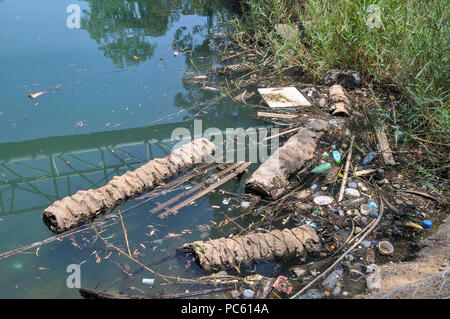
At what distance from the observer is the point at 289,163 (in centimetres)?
340

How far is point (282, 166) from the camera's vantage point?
3355 millimetres

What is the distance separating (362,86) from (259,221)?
3115 mm

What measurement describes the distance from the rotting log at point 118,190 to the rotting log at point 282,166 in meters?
0.69

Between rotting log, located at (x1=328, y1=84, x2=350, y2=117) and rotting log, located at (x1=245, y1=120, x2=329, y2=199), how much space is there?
29.4 inches

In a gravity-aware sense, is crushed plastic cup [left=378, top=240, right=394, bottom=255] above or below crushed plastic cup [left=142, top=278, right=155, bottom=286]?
above

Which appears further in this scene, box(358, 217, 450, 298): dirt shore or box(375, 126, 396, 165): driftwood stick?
box(375, 126, 396, 165): driftwood stick

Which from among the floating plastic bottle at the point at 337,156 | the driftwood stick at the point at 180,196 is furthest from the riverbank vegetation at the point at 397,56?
the driftwood stick at the point at 180,196

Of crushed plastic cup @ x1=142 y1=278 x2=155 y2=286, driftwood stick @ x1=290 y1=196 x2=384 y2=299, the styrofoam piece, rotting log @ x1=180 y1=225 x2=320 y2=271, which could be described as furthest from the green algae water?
driftwood stick @ x1=290 y1=196 x2=384 y2=299

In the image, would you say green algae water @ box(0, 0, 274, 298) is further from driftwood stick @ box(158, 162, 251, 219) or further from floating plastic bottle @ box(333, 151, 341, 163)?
floating plastic bottle @ box(333, 151, 341, 163)

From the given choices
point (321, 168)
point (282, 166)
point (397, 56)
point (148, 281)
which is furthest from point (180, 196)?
point (397, 56)

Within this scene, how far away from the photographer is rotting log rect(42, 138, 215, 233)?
2801 mm

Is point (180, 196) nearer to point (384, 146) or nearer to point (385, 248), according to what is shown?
point (385, 248)

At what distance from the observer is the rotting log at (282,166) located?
3.22 meters
